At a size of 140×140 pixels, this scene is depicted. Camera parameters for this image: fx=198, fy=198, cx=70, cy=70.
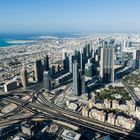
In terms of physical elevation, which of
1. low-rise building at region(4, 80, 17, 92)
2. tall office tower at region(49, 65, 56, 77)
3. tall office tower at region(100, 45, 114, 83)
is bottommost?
low-rise building at region(4, 80, 17, 92)

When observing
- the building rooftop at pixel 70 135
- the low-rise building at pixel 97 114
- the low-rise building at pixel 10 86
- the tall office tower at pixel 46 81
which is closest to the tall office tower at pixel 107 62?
the tall office tower at pixel 46 81

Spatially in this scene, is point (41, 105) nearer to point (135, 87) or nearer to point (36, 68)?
point (36, 68)

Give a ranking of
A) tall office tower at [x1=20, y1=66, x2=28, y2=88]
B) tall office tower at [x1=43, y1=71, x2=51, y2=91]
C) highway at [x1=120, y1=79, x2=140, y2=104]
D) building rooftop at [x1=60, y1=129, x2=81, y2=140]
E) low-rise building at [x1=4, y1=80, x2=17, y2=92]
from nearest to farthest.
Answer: building rooftop at [x1=60, y1=129, x2=81, y2=140] < highway at [x1=120, y1=79, x2=140, y2=104] < tall office tower at [x1=43, y1=71, x2=51, y2=91] < low-rise building at [x1=4, y1=80, x2=17, y2=92] < tall office tower at [x1=20, y1=66, x2=28, y2=88]

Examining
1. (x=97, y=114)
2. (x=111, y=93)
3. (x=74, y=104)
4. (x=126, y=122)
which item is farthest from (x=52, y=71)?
(x=126, y=122)

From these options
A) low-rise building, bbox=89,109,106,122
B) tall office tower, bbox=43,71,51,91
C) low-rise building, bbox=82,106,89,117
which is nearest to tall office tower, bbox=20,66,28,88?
tall office tower, bbox=43,71,51,91

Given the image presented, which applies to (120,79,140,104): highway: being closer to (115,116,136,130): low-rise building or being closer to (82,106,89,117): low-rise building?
(115,116,136,130): low-rise building

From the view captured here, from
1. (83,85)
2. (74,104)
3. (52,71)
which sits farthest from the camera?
(52,71)

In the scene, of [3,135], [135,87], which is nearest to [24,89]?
Answer: [3,135]

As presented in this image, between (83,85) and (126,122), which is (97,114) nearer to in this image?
(126,122)
